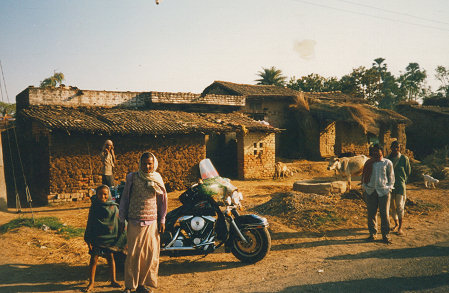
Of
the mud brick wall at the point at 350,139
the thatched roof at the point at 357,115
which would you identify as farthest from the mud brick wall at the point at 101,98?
the mud brick wall at the point at 350,139

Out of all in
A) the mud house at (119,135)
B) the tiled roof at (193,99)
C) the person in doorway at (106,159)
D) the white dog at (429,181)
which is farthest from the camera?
the tiled roof at (193,99)

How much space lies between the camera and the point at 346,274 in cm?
440

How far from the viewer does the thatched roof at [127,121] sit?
10.4m

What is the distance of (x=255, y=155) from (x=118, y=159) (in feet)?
21.7

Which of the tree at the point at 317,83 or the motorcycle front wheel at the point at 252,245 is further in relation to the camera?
the tree at the point at 317,83

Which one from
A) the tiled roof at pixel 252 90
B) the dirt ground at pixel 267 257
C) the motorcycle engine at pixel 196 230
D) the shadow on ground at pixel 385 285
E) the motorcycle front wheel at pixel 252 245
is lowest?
the dirt ground at pixel 267 257

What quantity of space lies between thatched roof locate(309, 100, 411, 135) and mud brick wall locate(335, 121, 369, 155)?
72 cm

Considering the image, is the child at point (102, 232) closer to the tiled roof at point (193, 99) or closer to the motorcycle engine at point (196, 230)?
the motorcycle engine at point (196, 230)

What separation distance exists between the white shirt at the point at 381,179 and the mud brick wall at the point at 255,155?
348 inches

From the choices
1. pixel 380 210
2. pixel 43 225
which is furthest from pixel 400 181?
pixel 43 225

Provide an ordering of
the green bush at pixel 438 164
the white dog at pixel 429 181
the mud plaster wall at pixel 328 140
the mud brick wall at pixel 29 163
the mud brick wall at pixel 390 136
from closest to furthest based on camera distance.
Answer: the mud brick wall at pixel 29 163, the white dog at pixel 429 181, the green bush at pixel 438 164, the mud brick wall at pixel 390 136, the mud plaster wall at pixel 328 140

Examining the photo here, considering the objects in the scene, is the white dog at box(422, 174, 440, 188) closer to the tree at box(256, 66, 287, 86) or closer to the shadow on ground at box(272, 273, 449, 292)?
the shadow on ground at box(272, 273, 449, 292)

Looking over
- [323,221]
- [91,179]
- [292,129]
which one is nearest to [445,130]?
[292,129]

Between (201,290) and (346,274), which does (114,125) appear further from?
(346,274)
